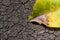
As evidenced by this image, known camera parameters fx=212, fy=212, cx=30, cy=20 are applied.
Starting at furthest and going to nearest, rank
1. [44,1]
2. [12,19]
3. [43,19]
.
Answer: [12,19] → [43,19] → [44,1]

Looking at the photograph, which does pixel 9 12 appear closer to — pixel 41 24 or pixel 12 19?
pixel 12 19

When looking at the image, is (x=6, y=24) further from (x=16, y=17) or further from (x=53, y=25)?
(x=53, y=25)

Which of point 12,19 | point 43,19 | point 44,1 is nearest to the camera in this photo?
point 44,1

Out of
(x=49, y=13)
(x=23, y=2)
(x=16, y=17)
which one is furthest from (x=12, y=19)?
(x=49, y=13)

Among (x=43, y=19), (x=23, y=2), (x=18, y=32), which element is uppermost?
(x=23, y=2)

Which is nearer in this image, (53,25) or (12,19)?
(53,25)

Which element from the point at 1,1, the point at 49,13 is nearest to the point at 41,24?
the point at 49,13

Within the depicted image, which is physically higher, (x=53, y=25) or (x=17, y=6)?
(x=17, y=6)
